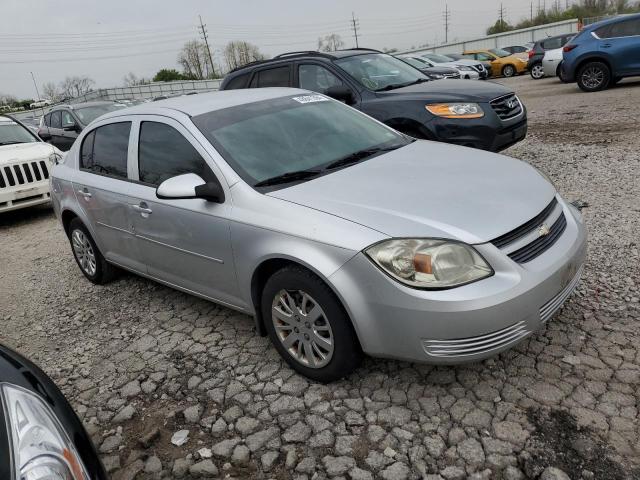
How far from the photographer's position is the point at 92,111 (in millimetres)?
12320

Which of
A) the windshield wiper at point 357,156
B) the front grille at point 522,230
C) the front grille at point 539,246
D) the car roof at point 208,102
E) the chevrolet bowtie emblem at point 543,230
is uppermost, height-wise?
the car roof at point 208,102

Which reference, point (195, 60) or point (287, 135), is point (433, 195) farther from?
point (195, 60)

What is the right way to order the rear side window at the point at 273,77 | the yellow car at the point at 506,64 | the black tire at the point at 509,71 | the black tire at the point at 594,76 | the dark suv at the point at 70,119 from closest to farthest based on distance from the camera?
the rear side window at the point at 273,77 → the dark suv at the point at 70,119 → the black tire at the point at 594,76 → the yellow car at the point at 506,64 → the black tire at the point at 509,71

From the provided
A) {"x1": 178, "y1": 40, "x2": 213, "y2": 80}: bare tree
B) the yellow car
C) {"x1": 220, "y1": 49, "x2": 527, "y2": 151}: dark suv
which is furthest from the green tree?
{"x1": 220, "y1": 49, "x2": 527, "y2": 151}: dark suv

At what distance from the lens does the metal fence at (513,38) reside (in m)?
43.8

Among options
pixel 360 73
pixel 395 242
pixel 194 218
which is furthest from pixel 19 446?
pixel 360 73

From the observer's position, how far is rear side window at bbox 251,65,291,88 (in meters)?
6.97

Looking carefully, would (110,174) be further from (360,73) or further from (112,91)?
(112,91)

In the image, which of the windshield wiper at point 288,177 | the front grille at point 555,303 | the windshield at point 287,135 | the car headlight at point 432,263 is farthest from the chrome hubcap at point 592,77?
the car headlight at point 432,263

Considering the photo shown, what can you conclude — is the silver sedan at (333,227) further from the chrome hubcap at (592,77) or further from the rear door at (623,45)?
the chrome hubcap at (592,77)

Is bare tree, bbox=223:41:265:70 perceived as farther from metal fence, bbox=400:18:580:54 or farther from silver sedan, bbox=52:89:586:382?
silver sedan, bbox=52:89:586:382

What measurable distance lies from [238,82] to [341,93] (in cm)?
205

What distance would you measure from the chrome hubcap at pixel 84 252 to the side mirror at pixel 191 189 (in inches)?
82.2

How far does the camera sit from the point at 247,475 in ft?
7.98
